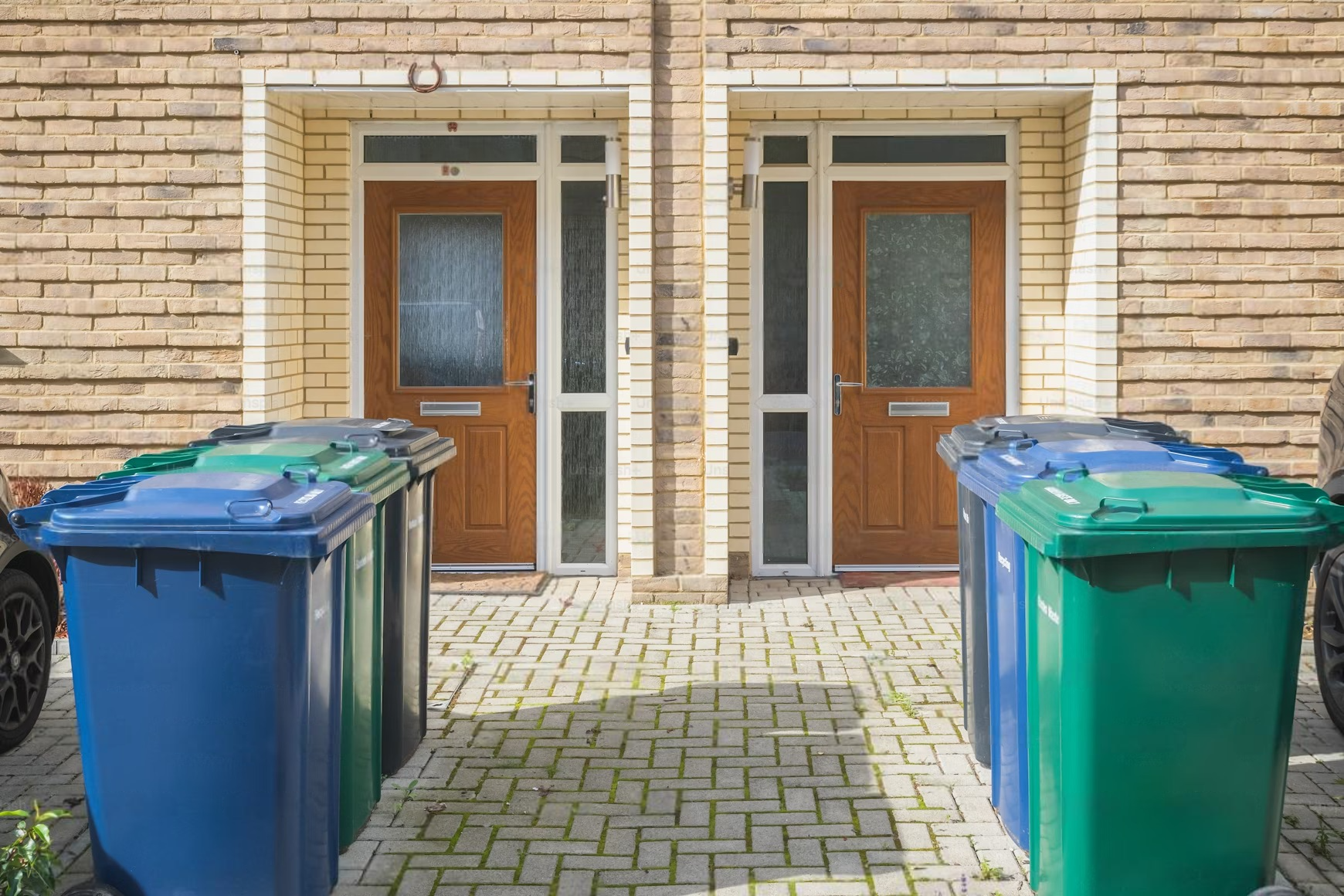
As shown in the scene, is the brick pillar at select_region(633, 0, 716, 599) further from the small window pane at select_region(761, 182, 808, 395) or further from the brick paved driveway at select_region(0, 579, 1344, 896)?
the small window pane at select_region(761, 182, 808, 395)

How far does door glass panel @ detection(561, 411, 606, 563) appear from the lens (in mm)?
9727

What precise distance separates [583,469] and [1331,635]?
4.72 m

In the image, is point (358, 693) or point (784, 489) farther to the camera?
point (784, 489)

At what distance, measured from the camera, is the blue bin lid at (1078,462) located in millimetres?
5008

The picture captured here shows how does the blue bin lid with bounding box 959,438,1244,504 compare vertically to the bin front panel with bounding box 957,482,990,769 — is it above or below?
above

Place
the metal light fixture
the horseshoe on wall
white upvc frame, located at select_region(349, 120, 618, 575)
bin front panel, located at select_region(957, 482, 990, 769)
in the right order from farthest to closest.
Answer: white upvc frame, located at select_region(349, 120, 618, 575)
the metal light fixture
the horseshoe on wall
bin front panel, located at select_region(957, 482, 990, 769)

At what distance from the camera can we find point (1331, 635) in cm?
629

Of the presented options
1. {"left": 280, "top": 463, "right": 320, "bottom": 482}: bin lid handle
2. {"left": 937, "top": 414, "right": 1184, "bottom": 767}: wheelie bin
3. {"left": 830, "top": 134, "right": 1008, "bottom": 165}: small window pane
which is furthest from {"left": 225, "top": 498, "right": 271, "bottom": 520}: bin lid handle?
{"left": 830, "top": 134, "right": 1008, "bottom": 165}: small window pane

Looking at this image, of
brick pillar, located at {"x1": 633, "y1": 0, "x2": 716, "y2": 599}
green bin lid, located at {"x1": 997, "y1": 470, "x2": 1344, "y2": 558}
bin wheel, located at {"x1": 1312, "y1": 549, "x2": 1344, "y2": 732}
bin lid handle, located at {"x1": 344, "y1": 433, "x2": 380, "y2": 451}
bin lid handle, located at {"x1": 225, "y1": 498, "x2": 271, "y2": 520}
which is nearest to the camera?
green bin lid, located at {"x1": 997, "y1": 470, "x2": 1344, "y2": 558}

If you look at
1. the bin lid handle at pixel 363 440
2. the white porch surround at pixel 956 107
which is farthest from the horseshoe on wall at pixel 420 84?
the bin lid handle at pixel 363 440

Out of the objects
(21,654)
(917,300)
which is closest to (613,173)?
(917,300)

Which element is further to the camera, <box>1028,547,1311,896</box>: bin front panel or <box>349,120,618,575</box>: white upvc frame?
<box>349,120,618,575</box>: white upvc frame

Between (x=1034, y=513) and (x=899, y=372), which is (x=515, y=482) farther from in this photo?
(x=1034, y=513)

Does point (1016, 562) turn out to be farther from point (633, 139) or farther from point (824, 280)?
point (824, 280)
